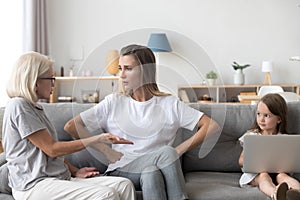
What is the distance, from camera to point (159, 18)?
6.16m

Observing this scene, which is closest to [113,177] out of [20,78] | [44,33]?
[20,78]

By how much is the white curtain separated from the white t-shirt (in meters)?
3.33

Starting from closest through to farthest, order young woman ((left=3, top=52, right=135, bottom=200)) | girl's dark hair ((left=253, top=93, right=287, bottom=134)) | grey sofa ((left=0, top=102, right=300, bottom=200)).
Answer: young woman ((left=3, top=52, right=135, bottom=200)) → grey sofa ((left=0, top=102, right=300, bottom=200)) → girl's dark hair ((left=253, top=93, right=287, bottom=134))

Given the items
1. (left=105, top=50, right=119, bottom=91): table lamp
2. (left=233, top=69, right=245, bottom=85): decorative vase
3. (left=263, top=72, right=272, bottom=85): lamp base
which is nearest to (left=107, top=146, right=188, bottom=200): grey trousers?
(left=105, top=50, right=119, bottom=91): table lamp

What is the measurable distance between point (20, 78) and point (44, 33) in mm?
3957

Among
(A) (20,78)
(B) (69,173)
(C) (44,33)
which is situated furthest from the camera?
(C) (44,33)

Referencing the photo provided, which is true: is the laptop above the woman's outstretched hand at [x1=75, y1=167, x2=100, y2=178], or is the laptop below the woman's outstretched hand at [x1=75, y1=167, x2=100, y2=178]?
above

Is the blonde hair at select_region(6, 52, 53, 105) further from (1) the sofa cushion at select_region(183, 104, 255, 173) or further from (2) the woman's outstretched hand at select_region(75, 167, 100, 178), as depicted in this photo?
(1) the sofa cushion at select_region(183, 104, 255, 173)

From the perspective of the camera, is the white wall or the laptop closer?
the laptop

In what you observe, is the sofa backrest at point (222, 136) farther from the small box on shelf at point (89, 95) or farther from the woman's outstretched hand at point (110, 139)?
the woman's outstretched hand at point (110, 139)

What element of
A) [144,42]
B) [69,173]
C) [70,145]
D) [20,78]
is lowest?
[69,173]

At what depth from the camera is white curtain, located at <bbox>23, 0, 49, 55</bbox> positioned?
17.6ft

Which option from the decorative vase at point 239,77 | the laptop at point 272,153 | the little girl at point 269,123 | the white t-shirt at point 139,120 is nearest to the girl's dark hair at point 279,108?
the little girl at point 269,123

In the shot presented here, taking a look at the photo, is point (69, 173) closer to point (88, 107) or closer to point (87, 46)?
point (88, 107)
